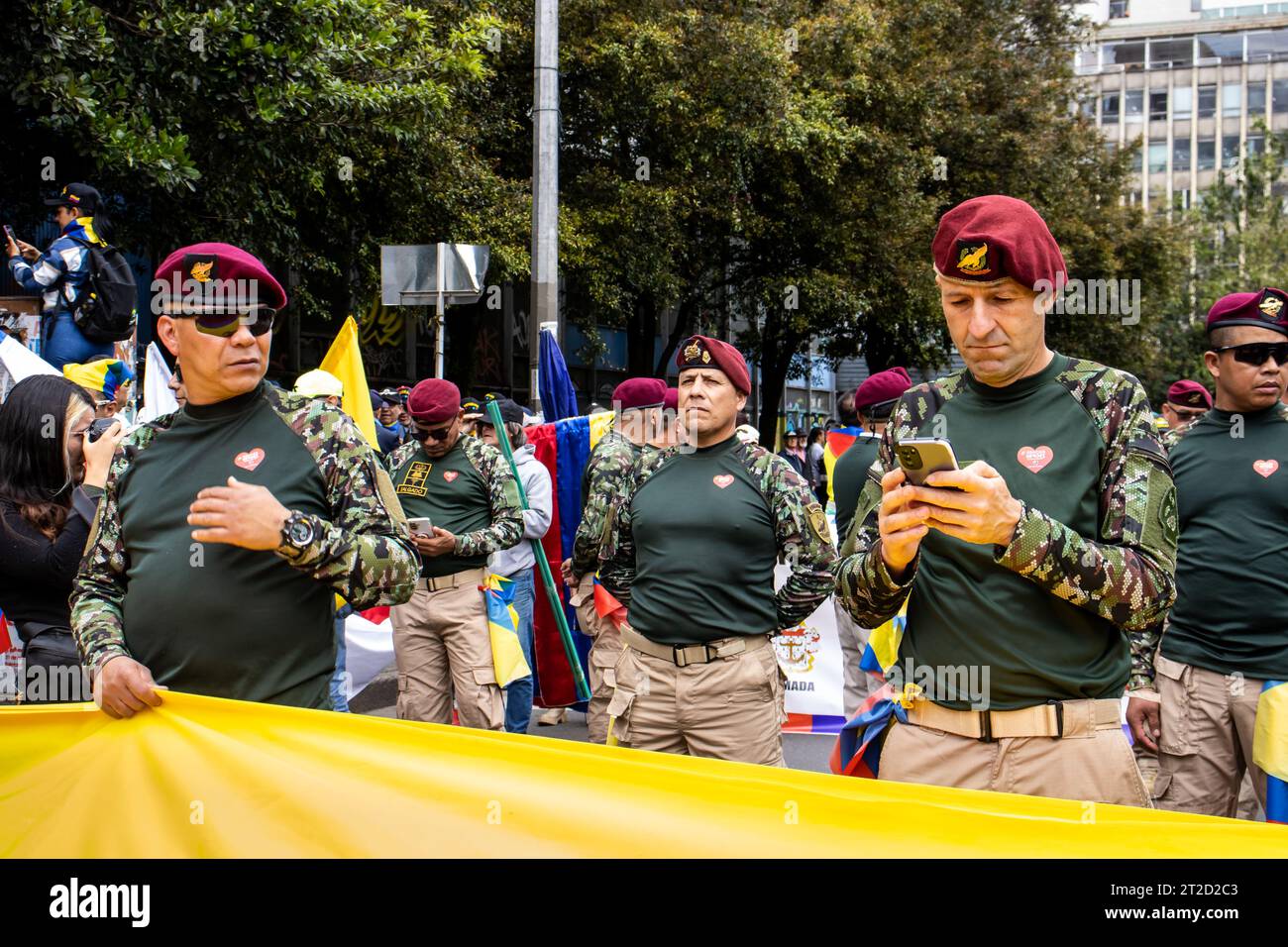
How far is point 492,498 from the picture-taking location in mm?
7273

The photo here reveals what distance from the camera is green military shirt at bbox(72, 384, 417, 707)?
10.5ft

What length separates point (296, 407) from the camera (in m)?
3.33

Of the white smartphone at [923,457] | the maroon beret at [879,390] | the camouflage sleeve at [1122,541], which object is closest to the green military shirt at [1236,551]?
the camouflage sleeve at [1122,541]

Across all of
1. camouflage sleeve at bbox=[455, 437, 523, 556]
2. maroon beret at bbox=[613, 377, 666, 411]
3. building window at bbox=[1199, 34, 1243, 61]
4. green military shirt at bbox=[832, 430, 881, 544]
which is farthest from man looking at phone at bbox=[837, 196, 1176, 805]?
building window at bbox=[1199, 34, 1243, 61]

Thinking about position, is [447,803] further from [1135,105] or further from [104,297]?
[1135,105]

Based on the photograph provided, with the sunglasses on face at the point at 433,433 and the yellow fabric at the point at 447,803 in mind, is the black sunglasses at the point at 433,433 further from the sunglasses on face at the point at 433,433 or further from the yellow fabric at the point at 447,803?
the yellow fabric at the point at 447,803

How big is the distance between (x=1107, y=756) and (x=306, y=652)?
1.98 m

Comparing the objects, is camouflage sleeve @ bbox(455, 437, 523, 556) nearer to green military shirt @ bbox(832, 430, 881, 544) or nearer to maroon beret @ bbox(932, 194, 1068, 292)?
green military shirt @ bbox(832, 430, 881, 544)

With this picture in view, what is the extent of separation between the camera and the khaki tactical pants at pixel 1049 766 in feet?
9.44

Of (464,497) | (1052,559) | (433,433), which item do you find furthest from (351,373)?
(1052,559)

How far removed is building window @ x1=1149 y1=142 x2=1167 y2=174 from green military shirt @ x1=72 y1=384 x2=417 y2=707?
333ft

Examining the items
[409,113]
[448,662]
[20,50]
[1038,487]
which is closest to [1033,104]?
[409,113]

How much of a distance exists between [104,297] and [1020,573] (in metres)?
6.82

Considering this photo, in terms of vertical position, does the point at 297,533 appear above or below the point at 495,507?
above
